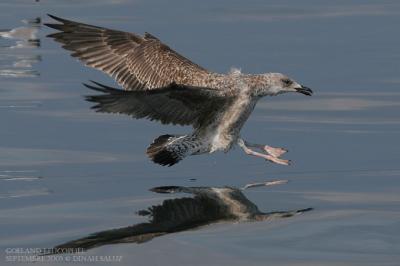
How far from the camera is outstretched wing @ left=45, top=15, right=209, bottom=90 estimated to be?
1138cm

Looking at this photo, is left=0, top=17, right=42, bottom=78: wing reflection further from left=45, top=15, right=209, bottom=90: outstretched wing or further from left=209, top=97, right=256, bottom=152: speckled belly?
left=209, top=97, right=256, bottom=152: speckled belly

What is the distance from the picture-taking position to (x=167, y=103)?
10367 mm

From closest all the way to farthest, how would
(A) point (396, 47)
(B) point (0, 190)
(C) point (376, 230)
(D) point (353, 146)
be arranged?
(C) point (376, 230), (B) point (0, 190), (D) point (353, 146), (A) point (396, 47)

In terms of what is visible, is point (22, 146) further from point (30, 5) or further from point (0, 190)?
point (30, 5)

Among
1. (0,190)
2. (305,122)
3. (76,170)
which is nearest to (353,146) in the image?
(305,122)

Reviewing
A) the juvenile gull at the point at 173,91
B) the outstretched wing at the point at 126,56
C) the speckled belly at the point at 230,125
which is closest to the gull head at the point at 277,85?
the juvenile gull at the point at 173,91

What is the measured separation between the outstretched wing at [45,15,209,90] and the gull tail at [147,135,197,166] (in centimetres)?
57

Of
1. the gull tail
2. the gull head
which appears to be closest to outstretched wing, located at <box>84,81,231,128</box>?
the gull tail

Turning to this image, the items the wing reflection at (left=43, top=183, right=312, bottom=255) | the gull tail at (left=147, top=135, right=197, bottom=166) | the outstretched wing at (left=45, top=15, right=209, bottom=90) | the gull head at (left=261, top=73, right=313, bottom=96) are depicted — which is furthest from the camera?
the outstretched wing at (left=45, top=15, right=209, bottom=90)

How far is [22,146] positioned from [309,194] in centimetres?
278

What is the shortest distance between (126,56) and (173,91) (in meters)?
1.87

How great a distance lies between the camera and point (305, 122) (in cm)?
1315

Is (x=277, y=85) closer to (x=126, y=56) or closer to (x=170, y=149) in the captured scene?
(x=170, y=149)

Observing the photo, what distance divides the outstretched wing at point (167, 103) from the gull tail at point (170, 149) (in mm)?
162
